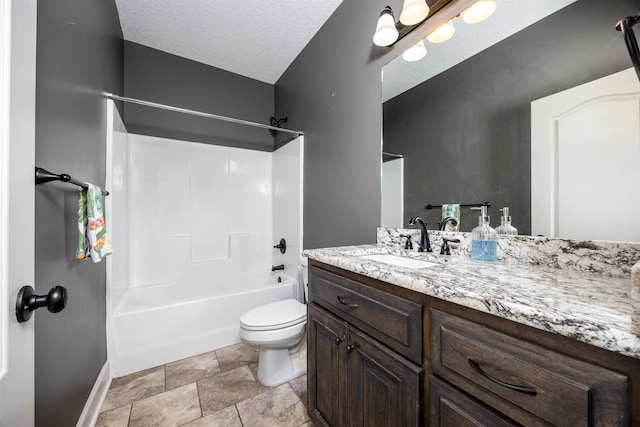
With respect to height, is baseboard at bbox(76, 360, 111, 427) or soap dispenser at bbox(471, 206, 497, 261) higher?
soap dispenser at bbox(471, 206, 497, 261)

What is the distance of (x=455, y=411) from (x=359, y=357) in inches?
13.9

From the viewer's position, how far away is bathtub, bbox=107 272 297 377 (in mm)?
1686

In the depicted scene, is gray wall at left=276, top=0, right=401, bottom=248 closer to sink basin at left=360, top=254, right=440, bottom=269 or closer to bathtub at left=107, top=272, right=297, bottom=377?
sink basin at left=360, top=254, right=440, bottom=269

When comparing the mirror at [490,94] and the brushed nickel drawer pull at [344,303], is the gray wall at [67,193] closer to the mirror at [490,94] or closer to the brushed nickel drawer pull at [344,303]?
the brushed nickel drawer pull at [344,303]

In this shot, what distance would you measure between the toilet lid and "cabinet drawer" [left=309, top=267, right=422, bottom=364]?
23.5 inches

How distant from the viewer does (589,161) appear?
77 centimetres

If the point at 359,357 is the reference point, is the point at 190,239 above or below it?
above

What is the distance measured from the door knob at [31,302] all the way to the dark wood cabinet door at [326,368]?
0.83m

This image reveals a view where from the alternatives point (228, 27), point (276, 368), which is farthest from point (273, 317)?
point (228, 27)

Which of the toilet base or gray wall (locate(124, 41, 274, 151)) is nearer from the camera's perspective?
the toilet base

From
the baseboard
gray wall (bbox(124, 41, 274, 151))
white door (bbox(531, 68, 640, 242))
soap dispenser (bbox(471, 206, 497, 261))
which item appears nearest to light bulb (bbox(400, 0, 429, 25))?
white door (bbox(531, 68, 640, 242))

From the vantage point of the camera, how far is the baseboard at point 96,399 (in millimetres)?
1189


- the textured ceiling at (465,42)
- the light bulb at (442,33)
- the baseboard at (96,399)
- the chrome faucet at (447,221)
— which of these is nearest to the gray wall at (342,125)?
the textured ceiling at (465,42)

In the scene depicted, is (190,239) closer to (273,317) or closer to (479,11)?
(273,317)
